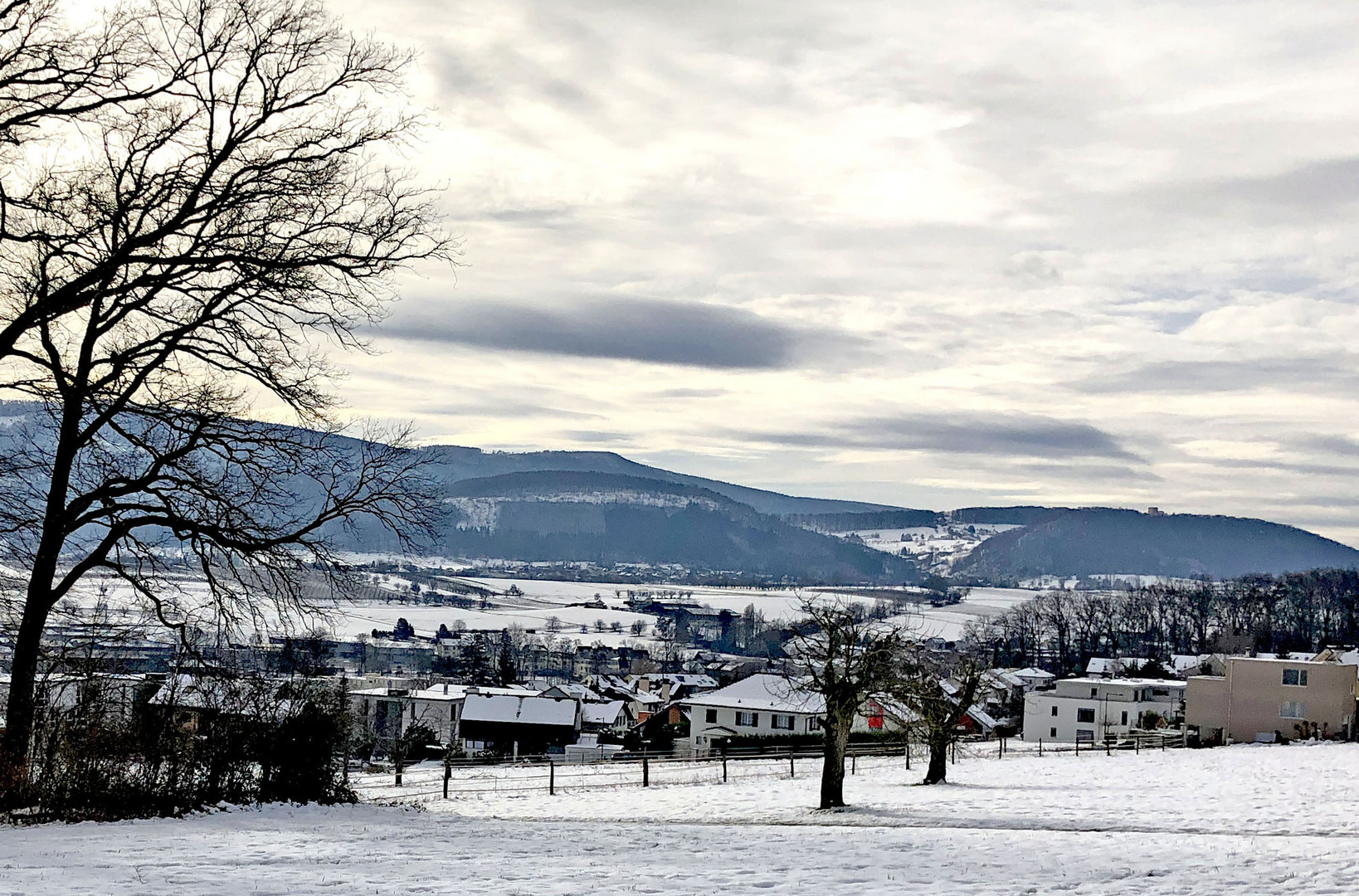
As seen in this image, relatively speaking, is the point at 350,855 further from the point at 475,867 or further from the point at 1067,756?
the point at 1067,756

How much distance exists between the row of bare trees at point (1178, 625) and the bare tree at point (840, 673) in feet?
369

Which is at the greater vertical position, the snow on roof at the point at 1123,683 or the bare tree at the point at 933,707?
the bare tree at the point at 933,707

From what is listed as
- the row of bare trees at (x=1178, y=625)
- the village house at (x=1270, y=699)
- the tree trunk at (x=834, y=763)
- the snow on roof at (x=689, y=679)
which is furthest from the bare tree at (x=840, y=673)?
the row of bare trees at (x=1178, y=625)

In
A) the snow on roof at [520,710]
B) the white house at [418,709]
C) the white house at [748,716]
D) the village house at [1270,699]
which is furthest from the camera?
the white house at [418,709]

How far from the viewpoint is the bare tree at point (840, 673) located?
23.8m

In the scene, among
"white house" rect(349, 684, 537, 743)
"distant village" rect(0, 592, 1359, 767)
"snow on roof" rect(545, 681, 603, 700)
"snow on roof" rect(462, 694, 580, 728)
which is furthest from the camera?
"snow on roof" rect(545, 681, 603, 700)

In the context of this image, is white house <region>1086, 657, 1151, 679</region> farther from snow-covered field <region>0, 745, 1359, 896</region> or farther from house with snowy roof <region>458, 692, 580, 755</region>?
snow-covered field <region>0, 745, 1359, 896</region>

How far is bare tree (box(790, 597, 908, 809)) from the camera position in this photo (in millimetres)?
23797

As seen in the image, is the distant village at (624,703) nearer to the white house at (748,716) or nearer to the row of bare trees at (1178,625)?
the white house at (748,716)

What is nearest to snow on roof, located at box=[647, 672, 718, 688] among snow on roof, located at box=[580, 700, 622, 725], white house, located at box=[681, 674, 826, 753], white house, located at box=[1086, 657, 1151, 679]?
snow on roof, located at box=[580, 700, 622, 725]

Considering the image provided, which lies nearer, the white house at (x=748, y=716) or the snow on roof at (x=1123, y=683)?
the white house at (x=748, y=716)

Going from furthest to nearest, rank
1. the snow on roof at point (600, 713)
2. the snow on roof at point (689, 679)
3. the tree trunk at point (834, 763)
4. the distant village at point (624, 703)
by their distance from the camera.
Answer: the snow on roof at point (689, 679)
the snow on roof at point (600, 713)
the tree trunk at point (834, 763)
the distant village at point (624, 703)

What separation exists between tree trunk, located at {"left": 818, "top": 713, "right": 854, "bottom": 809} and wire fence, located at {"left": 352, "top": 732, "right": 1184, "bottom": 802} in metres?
8.95

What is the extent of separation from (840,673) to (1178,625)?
147m
